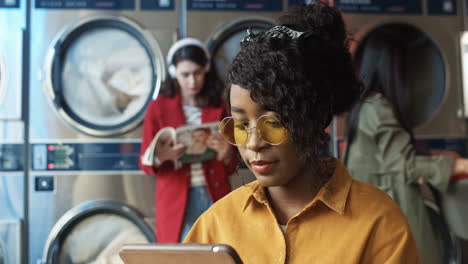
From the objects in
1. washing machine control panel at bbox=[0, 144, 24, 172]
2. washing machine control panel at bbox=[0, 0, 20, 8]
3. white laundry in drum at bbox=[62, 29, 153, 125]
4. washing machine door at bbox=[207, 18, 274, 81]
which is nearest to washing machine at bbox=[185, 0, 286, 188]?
washing machine door at bbox=[207, 18, 274, 81]

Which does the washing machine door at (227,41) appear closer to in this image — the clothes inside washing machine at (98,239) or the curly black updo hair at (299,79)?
the clothes inside washing machine at (98,239)

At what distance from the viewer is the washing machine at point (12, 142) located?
125 inches

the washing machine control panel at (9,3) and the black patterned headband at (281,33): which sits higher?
the washing machine control panel at (9,3)

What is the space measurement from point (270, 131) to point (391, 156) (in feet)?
5.62

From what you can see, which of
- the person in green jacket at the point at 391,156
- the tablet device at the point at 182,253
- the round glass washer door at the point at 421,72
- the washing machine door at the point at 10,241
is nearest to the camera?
the tablet device at the point at 182,253

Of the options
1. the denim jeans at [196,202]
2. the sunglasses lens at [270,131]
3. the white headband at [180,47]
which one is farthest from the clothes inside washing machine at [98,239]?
the sunglasses lens at [270,131]

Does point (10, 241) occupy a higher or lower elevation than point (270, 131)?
lower

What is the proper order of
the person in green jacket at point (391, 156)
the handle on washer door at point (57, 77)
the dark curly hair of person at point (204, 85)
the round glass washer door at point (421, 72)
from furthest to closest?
the round glass washer door at point (421, 72), the handle on washer door at point (57, 77), the dark curly hair of person at point (204, 85), the person in green jacket at point (391, 156)

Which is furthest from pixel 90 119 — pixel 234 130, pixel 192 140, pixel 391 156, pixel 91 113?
pixel 234 130

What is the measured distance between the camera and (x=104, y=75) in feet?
10.9

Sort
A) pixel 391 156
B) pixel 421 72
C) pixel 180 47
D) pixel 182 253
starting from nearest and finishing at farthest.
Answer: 1. pixel 182 253
2. pixel 391 156
3. pixel 180 47
4. pixel 421 72

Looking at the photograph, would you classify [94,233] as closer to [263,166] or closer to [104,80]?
[104,80]

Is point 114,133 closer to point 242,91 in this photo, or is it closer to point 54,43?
point 54,43

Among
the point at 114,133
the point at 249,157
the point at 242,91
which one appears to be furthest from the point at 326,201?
the point at 114,133
